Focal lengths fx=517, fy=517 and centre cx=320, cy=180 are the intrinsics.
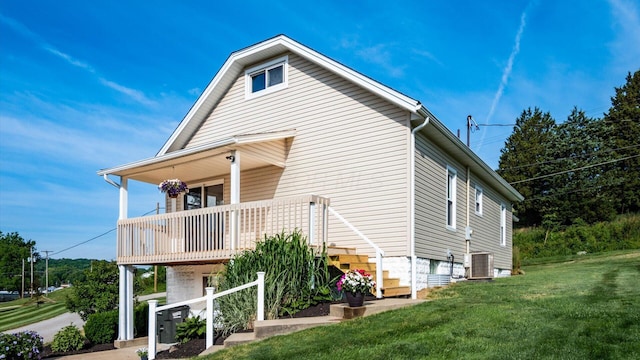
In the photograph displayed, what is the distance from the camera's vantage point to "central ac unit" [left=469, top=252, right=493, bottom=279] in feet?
45.8

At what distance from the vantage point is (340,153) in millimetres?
12242

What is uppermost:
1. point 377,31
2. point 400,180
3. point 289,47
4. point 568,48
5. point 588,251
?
point 568,48

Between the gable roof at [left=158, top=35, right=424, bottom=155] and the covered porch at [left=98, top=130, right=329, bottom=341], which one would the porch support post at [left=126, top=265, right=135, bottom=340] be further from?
the gable roof at [left=158, top=35, right=424, bottom=155]

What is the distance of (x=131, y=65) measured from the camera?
18109 mm

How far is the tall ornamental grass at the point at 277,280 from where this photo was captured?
29.0 feet

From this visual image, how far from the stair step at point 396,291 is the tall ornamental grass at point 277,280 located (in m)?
1.24

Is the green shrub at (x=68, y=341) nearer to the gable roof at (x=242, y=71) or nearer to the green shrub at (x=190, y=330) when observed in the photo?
the green shrub at (x=190, y=330)

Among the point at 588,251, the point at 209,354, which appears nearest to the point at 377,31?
the point at 209,354

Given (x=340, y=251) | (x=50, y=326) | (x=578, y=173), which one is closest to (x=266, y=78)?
(x=340, y=251)

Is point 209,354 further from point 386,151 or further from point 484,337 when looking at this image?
point 386,151

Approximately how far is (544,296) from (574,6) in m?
10.5

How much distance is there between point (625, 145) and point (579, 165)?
10.7 ft

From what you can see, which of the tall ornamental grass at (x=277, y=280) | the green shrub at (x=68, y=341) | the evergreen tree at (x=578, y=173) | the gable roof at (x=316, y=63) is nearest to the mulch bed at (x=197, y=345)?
the tall ornamental grass at (x=277, y=280)

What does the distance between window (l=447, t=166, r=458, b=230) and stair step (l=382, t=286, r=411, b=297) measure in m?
3.35
